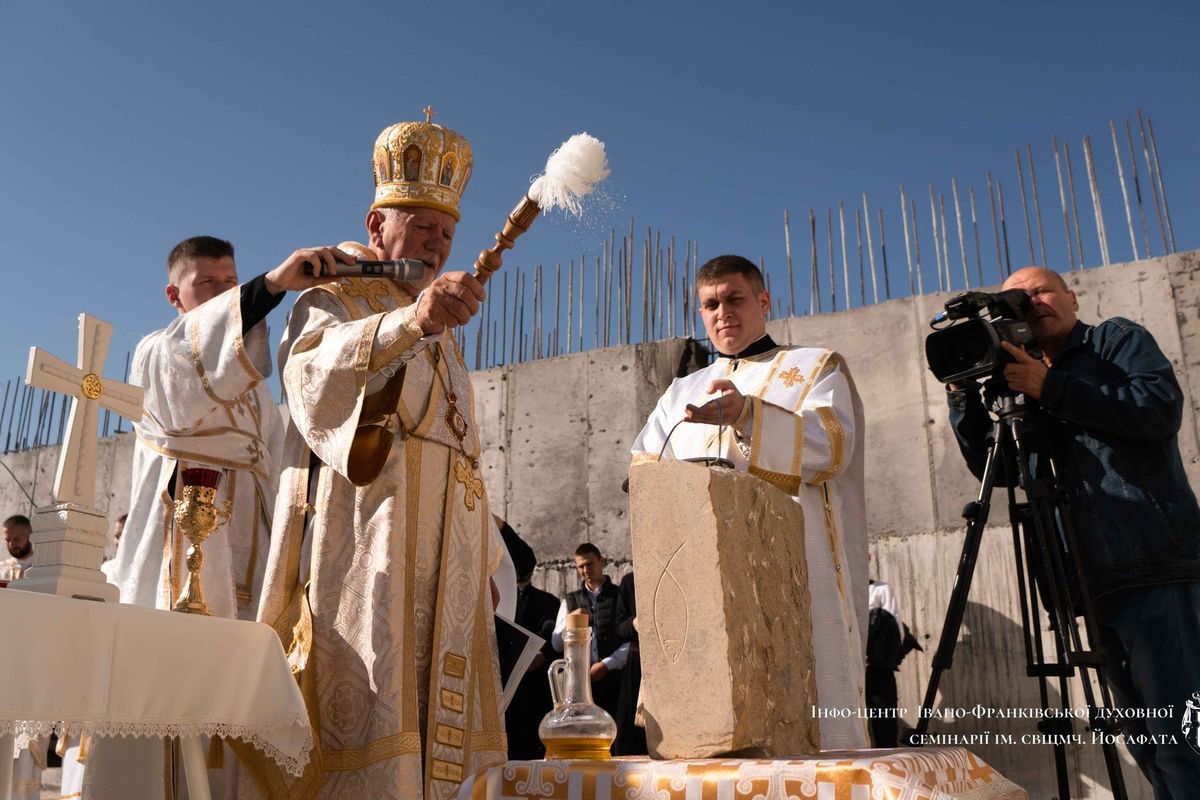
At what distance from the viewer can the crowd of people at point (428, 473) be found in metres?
2.91

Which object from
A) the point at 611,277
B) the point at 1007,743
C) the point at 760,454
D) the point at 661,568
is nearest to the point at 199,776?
the point at 661,568

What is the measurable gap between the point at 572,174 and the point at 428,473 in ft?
3.42

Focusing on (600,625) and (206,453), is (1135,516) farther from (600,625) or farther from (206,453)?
(600,625)

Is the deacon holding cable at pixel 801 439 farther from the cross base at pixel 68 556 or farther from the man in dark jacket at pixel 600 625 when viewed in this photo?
the man in dark jacket at pixel 600 625

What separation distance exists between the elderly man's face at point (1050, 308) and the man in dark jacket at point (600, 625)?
11.8 ft

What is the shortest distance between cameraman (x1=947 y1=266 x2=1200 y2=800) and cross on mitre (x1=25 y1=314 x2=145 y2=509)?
2938 mm

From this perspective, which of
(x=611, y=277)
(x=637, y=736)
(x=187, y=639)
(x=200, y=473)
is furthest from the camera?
(x=611, y=277)

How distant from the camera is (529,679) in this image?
7.43 m

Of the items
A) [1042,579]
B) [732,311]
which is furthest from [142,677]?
[1042,579]

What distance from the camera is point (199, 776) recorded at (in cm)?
256

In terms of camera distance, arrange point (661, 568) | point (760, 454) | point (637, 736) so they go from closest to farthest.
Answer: point (661, 568)
point (760, 454)
point (637, 736)

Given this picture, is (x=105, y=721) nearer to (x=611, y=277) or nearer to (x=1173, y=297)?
(x=1173, y=297)

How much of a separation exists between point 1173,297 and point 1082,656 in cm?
421

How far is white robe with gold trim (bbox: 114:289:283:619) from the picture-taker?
3.37m
